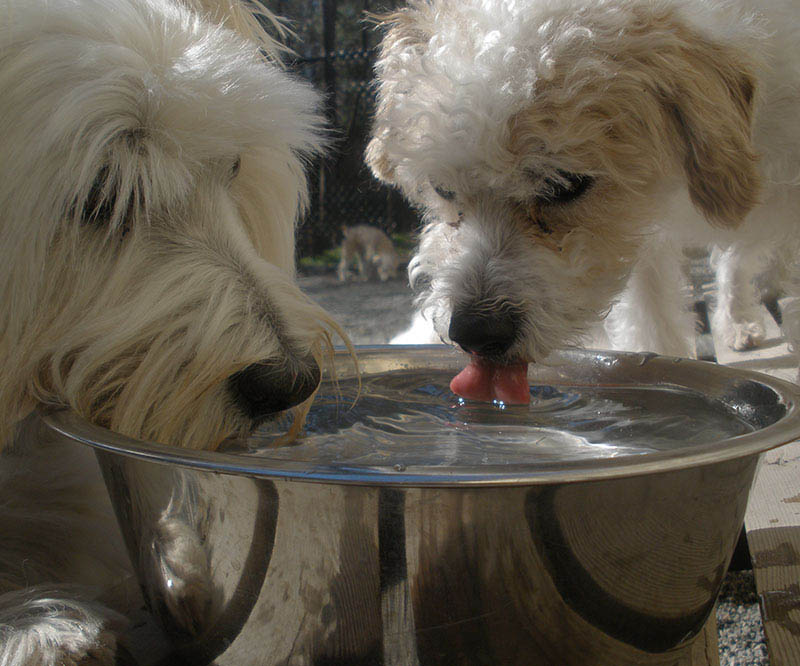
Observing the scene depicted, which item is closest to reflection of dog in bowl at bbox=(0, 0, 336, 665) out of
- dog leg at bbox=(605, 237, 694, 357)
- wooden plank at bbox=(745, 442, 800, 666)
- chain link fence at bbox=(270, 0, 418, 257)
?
wooden plank at bbox=(745, 442, 800, 666)

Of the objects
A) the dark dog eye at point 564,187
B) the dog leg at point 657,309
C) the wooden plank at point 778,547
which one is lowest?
the dog leg at point 657,309

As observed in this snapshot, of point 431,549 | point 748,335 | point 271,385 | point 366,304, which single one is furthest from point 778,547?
point 366,304

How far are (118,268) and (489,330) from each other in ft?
3.36

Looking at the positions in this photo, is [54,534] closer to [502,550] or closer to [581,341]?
[502,550]

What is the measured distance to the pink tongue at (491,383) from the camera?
2.02m

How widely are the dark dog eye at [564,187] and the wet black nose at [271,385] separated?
1.11 meters

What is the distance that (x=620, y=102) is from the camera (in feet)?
6.97

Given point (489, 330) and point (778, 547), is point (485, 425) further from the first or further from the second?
point (778, 547)

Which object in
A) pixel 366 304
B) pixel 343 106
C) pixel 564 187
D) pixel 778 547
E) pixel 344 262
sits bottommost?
pixel 344 262

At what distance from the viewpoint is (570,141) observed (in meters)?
2.06


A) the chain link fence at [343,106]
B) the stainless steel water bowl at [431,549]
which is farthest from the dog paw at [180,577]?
the chain link fence at [343,106]

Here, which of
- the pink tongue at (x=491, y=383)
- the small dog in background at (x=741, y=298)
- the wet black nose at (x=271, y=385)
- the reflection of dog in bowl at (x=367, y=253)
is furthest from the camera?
the reflection of dog in bowl at (x=367, y=253)

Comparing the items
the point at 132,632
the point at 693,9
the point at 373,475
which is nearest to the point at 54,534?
the point at 132,632

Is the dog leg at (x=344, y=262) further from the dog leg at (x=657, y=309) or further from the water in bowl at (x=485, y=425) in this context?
the water in bowl at (x=485, y=425)
